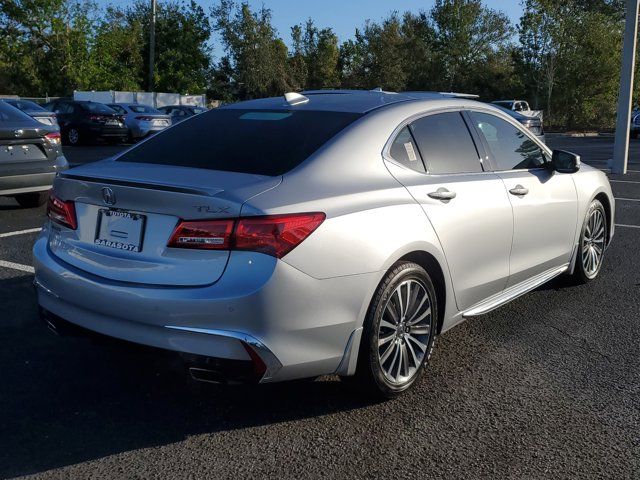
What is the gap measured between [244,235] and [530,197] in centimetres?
245

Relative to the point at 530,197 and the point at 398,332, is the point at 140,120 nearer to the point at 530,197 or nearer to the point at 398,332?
the point at 530,197

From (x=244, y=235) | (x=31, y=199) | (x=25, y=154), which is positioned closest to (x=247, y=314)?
(x=244, y=235)

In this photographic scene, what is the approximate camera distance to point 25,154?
8883 millimetres

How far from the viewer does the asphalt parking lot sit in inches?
120

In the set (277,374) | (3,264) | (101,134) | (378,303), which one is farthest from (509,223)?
(101,134)

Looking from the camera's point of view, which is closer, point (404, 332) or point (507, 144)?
point (404, 332)

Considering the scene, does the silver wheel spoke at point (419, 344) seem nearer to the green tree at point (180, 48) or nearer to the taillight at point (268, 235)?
the taillight at point (268, 235)

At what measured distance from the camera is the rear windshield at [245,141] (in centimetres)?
357

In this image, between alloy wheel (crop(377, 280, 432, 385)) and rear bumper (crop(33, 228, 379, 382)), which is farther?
alloy wheel (crop(377, 280, 432, 385))

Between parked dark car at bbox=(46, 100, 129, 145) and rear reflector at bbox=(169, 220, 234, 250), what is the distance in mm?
21892

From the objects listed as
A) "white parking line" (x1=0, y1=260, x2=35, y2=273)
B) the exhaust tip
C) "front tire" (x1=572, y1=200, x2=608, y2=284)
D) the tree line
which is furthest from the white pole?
the tree line

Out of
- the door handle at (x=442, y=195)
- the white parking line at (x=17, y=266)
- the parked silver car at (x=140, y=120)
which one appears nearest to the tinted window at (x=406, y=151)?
the door handle at (x=442, y=195)

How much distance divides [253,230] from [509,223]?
204cm

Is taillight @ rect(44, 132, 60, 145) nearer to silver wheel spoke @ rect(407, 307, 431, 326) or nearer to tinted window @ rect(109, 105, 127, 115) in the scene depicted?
silver wheel spoke @ rect(407, 307, 431, 326)
